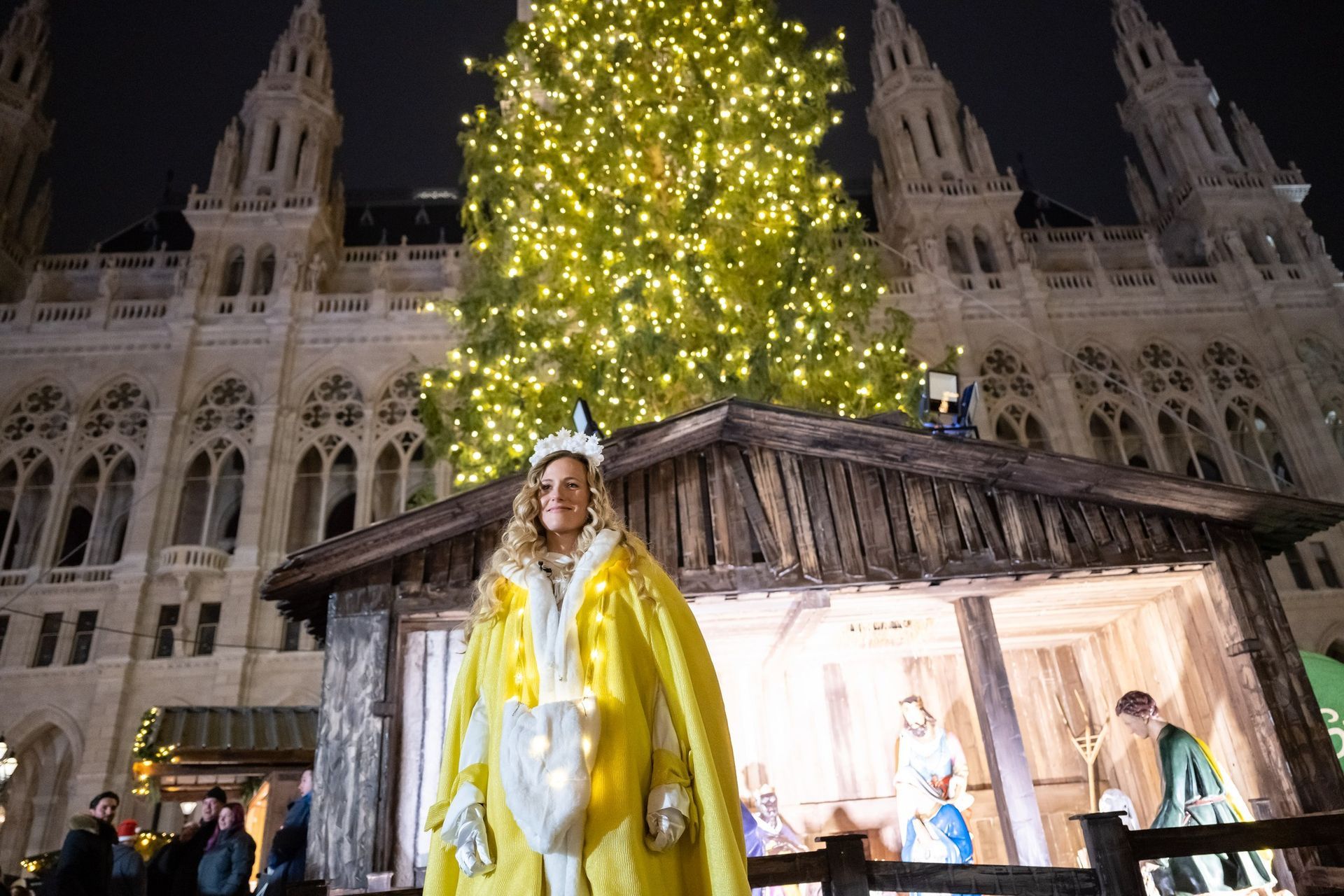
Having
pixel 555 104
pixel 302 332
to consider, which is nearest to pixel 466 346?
pixel 555 104

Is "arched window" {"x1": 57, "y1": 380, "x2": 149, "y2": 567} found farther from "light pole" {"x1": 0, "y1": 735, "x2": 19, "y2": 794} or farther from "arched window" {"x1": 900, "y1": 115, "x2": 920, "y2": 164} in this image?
"arched window" {"x1": 900, "y1": 115, "x2": 920, "y2": 164}

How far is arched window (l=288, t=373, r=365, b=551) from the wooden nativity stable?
14.1 m

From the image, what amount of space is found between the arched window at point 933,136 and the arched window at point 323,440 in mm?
17195

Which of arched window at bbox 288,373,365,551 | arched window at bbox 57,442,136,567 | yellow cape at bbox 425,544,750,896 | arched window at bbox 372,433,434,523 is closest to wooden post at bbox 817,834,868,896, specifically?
yellow cape at bbox 425,544,750,896

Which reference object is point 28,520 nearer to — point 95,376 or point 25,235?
point 95,376

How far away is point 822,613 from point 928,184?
19531 mm

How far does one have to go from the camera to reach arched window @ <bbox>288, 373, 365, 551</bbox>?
18609 millimetres

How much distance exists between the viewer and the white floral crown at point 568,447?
261cm

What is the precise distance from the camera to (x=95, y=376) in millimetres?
18922

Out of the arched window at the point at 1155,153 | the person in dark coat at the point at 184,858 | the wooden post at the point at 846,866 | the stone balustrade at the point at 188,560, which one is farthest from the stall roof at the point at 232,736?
the arched window at the point at 1155,153

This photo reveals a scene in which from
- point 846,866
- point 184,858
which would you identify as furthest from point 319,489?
point 846,866

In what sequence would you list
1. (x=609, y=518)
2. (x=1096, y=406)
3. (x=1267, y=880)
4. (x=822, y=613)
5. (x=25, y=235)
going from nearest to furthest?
1. (x=609, y=518)
2. (x=1267, y=880)
3. (x=822, y=613)
4. (x=1096, y=406)
5. (x=25, y=235)

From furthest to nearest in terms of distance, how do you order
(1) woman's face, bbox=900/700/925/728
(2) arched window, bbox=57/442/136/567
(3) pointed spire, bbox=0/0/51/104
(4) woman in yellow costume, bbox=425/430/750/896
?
(3) pointed spire, bbox=0/0/51/104 → (2) arched window, bbox=57/442/136/567 → (1) woman's face, bbox=900/700/925/728 → (4) woman in yellow costume, bbox=425/430/750/896

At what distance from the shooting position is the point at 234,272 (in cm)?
2116
